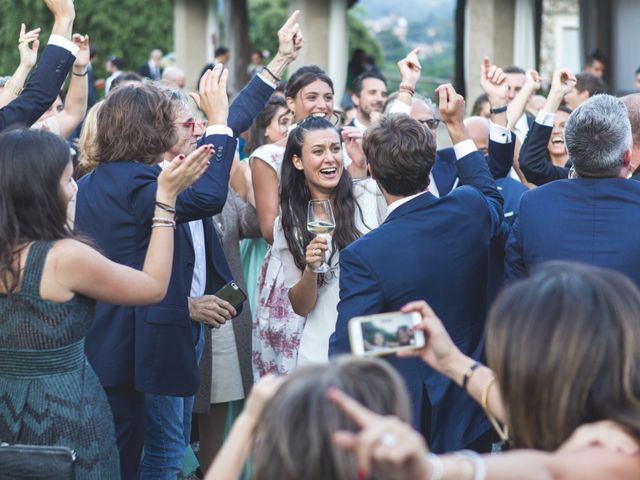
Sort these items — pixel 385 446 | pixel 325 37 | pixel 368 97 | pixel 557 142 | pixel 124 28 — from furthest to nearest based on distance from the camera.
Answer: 1. pixel 124 28
2. pixel 325 37
3. pixel 368 97
4. pixel 557 142
5. pixel 385 446

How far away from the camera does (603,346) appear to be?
→ 95.1 inches

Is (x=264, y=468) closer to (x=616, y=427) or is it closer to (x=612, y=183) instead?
(x=616, y=427)

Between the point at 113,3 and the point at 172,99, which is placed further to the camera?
the point at 113,3

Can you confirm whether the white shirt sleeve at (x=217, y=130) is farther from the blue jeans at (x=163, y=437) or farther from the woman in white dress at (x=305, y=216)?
the blue jeans at (x=163, y=437)

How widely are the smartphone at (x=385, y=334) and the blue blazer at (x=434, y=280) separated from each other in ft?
3.58

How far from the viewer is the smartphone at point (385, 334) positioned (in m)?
2.74

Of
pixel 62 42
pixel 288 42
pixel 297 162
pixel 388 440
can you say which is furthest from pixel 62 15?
pixel 388 440

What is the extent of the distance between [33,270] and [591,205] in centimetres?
219

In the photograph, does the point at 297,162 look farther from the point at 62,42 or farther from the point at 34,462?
the point at 34,462

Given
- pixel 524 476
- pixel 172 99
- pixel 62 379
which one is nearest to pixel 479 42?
pixel 172 99

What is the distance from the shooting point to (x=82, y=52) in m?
5.48

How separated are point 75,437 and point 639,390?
1.98 m

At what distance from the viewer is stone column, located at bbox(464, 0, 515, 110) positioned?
15.9m

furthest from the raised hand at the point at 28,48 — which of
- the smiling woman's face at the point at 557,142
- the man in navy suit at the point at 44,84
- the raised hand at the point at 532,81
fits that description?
the smiling woman's face at the point at 557,142
